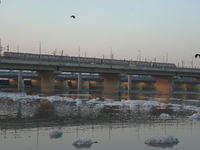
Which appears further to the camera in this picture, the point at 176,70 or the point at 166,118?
the point at 176,70

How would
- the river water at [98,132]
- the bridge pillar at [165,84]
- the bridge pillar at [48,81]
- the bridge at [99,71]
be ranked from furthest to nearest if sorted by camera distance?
the bridge pillar at [165,84]
the bridge pillar at [48,81]
the bridge at [99,71]
the river water at [98,132]

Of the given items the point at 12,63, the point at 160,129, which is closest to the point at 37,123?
the point at 160,129

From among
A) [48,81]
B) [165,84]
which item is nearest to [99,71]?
[48,81]

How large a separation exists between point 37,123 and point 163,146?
1100cm

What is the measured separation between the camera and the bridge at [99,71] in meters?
70.1

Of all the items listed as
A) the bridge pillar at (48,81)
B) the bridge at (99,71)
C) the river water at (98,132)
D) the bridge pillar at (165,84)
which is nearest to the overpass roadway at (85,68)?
the bridge at (99,71)

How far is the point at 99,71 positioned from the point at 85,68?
16.5 ft

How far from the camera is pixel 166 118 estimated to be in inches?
1061

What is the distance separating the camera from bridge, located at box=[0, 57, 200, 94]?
230 ft

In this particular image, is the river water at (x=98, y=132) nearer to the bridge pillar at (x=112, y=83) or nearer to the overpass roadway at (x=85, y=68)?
the overpass roadway at (x=85, y=68)

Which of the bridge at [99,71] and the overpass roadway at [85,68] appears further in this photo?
the bridge at [99,71]

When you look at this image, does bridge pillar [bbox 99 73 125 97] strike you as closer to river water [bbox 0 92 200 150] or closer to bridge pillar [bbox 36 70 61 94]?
bridge pillar [bbox 36 70 61 94]

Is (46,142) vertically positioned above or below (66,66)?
below

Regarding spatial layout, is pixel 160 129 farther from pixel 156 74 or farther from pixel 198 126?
pixel 156 74
